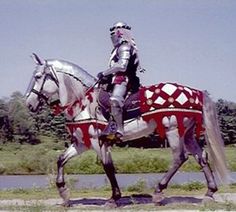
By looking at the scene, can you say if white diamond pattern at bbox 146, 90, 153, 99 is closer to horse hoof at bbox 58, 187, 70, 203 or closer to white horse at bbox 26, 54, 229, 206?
white horse at bbox 26, 54, 229, 206

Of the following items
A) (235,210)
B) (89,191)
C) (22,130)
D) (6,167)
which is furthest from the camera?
(22,130)

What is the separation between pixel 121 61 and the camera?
41.2 ft

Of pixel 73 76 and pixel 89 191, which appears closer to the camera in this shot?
pixel 73 76

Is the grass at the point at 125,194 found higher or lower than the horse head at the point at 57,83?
lower

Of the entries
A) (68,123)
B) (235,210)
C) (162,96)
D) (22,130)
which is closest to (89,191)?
(68,123)

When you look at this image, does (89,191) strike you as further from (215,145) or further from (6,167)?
(6,167)

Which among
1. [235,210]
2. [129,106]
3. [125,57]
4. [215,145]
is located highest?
[125,57]

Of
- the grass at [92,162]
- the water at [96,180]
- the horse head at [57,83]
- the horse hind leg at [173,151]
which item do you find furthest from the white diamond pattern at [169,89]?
the grass at [92,162]

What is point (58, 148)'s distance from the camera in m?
30.2

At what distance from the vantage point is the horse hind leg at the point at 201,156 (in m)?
12.9

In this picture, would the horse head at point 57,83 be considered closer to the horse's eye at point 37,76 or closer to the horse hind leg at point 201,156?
the horse's eye at point 37,76

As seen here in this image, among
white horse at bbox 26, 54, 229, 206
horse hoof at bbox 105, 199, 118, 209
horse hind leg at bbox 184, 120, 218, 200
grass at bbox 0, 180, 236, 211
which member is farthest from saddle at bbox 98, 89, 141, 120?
grass at bbox 0, 180, 236, 211

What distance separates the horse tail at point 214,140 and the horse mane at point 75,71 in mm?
2151

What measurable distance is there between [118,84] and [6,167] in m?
16.5
